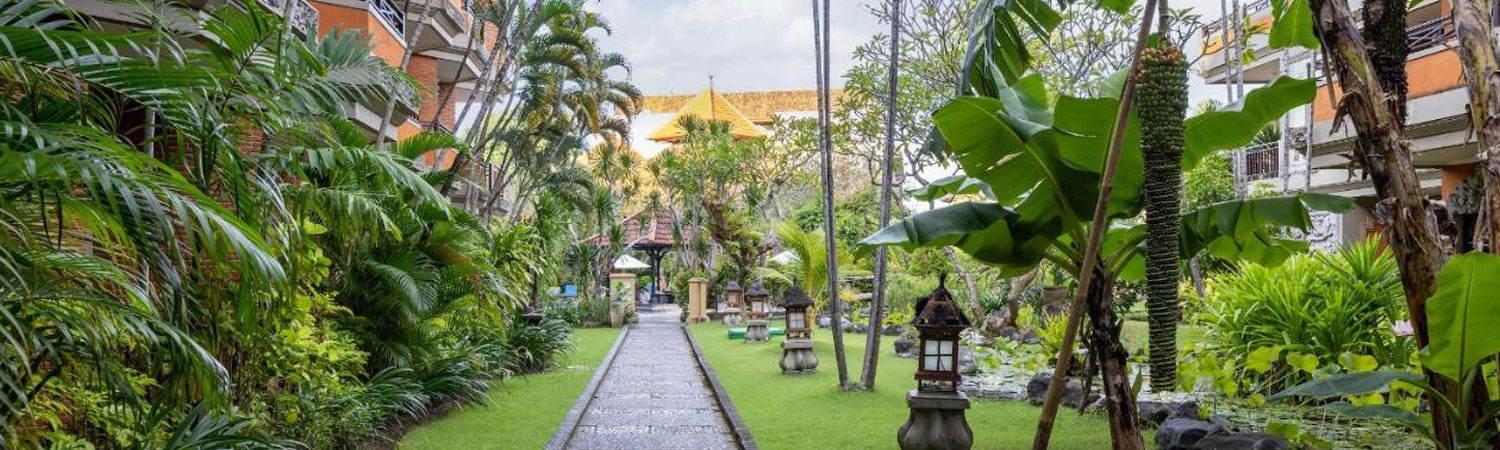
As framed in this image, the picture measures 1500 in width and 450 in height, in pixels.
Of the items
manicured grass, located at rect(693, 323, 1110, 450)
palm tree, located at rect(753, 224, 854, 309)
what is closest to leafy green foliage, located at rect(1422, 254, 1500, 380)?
manicured grass, located at rect(693, 323, 1110, 450)

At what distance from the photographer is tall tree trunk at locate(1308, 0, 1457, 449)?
4.30 metres

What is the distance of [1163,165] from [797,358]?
10745 millimetres

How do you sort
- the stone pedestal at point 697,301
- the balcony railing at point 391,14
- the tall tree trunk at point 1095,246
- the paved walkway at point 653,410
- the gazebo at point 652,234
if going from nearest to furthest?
the tall tree trunk at point 1095,246 → the paved walkway at point 653,410 → the balcony railing at point 391,14 → the stone pedestal at point 697,301 → the gazebo at point 652,234

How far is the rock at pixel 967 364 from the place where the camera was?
13.0m

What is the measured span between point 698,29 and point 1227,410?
111 meters

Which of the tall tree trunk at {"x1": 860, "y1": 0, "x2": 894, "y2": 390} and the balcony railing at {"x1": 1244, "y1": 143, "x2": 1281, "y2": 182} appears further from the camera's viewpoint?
the balcony railing at {"x1": 1244, "y1": 143, "x2": 1281, "y2": 182}

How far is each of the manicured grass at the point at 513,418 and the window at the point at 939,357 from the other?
3.21 meters

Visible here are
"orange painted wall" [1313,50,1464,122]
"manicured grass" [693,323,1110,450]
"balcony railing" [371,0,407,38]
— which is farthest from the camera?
"balcony railing" [371,0,407,38]

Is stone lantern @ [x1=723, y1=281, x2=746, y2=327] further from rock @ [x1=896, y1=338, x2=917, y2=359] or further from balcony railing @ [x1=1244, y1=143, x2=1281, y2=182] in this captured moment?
balcony railing @ [x1=1244, y1=143, x2=1281, y2=182]

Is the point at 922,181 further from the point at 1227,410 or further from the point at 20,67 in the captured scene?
the point at 20,67

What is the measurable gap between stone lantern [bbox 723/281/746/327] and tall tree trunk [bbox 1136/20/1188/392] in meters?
24.0

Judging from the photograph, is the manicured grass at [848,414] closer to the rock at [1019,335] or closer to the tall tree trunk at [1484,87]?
the rock at [1019,335]

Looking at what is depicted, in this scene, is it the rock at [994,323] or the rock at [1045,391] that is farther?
the rock at [994,323]

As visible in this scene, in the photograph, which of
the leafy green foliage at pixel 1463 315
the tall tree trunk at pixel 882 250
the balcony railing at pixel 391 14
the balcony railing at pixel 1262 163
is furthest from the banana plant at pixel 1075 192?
the balcony railing at pixel 1262 163
